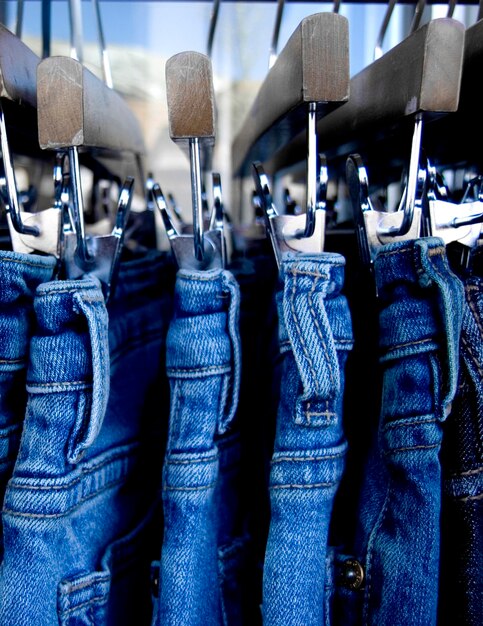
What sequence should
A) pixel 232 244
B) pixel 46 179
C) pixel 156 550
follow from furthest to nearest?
pixel 46 179, pixel 232 244, pixel 156 550

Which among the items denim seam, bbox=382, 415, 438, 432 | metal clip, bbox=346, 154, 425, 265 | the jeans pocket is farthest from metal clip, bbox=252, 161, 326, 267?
the jeans pocket

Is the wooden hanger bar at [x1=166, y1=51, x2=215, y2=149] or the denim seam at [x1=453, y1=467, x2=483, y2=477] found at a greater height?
the wooden hanger bar at [x1=166, y1=51, x2=215, y2=149]

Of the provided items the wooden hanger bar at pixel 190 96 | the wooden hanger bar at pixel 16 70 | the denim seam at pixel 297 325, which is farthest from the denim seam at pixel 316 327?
the wooden hanger bar at pixel 16 70

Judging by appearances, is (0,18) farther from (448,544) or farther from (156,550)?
(448,544)

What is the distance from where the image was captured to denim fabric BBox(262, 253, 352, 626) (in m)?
0.32

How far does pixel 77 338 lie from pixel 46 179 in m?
0.59

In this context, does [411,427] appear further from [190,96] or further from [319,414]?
[190,96]

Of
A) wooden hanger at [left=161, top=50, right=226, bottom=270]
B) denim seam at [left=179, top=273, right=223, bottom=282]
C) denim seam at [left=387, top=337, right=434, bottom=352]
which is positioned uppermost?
wooden hanger at [left=161, top=50, right=226, bottom=270]

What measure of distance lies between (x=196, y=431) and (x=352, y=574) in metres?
0.13

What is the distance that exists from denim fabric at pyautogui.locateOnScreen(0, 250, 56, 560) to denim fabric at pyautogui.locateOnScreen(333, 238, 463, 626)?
0.71ft

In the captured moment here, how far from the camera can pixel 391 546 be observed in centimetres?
33

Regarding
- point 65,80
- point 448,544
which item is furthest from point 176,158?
point 448,544

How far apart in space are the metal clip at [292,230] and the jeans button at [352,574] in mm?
202

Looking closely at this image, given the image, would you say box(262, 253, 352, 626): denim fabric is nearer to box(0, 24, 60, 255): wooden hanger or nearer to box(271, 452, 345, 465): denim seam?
box(271, 452, 345, 465): denim seam
